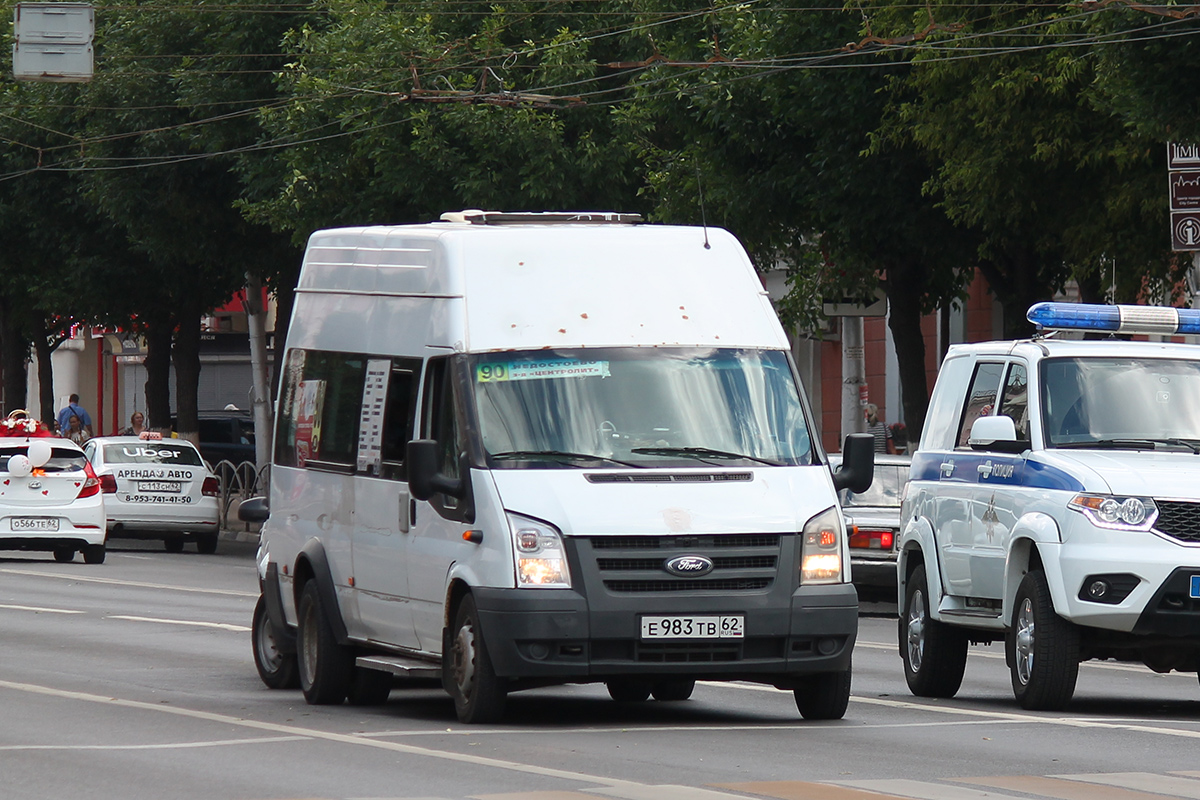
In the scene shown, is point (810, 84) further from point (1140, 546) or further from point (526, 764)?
point (526, 764)

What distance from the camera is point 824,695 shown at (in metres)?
12.3

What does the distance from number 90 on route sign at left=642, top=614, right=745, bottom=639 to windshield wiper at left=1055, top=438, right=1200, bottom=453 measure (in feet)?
8.64

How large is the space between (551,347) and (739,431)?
100 centimetres

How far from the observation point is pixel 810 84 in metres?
27.4

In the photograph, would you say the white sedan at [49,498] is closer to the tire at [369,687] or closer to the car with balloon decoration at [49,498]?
the car with balloon decoration at [49,498]

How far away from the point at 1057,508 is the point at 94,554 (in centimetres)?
2028

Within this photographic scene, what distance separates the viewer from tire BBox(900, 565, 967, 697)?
14398mm

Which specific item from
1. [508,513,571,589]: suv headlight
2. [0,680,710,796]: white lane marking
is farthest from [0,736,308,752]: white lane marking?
[508,513,571,589]: suv headlight

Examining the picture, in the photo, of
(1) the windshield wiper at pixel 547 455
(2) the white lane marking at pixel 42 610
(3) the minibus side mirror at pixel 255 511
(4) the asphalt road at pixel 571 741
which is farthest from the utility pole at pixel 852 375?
(1) the windshield wiper at pixel 547 455

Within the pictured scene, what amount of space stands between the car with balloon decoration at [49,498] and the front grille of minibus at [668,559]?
19.9 m

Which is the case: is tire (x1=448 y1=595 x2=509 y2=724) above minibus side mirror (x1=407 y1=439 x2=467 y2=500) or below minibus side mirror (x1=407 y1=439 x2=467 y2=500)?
below

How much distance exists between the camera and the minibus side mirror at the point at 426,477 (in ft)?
39.1

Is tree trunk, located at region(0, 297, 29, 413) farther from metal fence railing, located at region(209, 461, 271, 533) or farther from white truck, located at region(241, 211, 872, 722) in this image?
white truck, located at region(241, 211, 872, 722)

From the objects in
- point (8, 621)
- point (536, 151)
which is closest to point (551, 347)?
point (8, 621)
